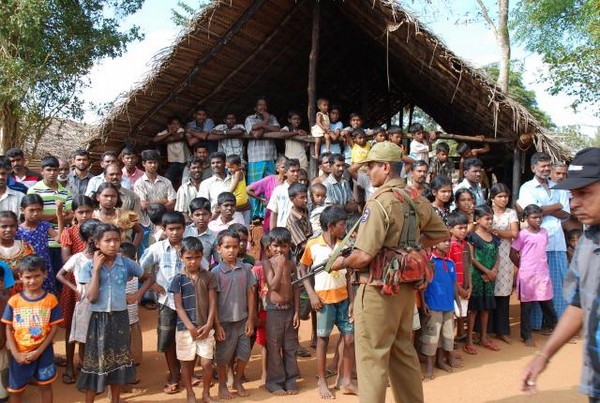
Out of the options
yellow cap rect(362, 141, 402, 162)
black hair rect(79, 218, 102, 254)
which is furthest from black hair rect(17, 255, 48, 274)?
yellow cap rect(362, 141, 402, 162)

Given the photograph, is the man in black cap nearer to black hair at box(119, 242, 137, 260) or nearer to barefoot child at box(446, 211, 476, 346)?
barefoot child at box(446, 211, 476, 346)

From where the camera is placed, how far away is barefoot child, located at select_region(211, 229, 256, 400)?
4.18 meters

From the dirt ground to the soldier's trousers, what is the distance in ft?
2.68

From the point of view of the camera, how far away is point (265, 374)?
442 centimetres

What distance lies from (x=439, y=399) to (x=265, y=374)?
1.38 m

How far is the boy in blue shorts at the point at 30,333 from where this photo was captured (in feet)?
11.8

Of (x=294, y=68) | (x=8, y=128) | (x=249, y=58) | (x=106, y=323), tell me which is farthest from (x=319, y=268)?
(x=8, y=128)

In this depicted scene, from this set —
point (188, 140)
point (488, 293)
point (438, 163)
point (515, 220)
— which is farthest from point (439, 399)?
point (188, 140)

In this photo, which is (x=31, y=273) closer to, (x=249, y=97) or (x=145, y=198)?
(x=145, y=198)

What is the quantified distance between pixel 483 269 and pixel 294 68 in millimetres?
5203

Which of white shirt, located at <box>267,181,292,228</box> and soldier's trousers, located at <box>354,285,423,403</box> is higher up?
white shirt, located at <box>267,181,292,228</box>

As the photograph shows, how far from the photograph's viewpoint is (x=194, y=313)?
4051 mm

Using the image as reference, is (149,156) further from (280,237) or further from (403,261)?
(403,261)

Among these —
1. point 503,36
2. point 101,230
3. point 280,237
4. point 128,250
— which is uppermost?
point 503,36
